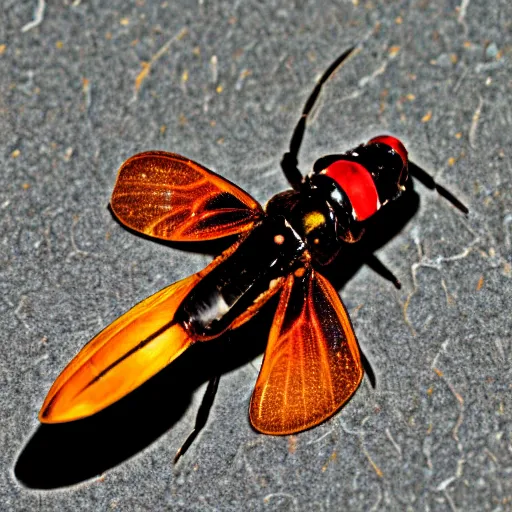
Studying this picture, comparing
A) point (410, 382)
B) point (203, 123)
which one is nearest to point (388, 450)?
point (410, 382)

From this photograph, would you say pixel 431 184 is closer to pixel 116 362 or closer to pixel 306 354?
pixel 306 354

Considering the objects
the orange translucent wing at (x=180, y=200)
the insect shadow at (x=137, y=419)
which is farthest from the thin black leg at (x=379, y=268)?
the orange translucent wing at (x=180, y=200)

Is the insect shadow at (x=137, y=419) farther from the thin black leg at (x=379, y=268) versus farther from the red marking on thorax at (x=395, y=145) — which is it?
the red marking on thorax at (x=395, y=145)

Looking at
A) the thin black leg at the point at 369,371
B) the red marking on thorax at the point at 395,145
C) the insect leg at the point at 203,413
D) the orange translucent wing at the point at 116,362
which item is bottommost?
the thin black leg at the point at 369,371

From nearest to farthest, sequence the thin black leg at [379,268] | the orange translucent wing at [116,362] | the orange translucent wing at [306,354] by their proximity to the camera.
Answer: the orange translucent wing at [116,362] → the orange translucent wing at [306,354] → the thin black leg at [379,268]

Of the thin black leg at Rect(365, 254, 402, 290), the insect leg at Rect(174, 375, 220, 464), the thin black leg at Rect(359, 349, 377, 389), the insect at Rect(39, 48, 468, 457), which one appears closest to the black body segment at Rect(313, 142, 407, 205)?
the insect at Rect(39, 48, 468, 457)

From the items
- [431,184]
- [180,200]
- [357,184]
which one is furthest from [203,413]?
[431,184]
